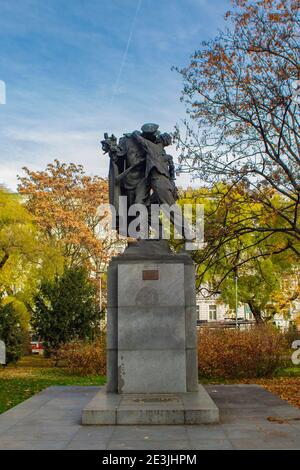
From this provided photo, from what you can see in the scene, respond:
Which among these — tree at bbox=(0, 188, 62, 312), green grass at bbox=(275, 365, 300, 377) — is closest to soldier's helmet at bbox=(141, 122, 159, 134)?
green grass at bbox=(275, 365, 300, 377)

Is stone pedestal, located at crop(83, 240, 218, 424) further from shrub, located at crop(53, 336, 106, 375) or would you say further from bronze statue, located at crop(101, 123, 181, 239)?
shrub, located at crop(53, 336, 106, 375)

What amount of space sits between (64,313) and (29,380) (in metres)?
6.53

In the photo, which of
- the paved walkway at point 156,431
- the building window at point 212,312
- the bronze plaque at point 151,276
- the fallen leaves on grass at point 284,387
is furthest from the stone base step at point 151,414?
the building window at point 212,312

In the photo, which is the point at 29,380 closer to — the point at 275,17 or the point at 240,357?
the point at 240,357

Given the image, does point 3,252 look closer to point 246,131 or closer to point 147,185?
point 246,131

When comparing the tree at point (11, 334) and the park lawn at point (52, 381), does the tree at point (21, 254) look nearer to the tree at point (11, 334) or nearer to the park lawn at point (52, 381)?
the tree at point (11, 334)

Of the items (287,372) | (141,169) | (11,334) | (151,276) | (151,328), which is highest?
(141,169)

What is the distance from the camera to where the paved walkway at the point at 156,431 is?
273 inches

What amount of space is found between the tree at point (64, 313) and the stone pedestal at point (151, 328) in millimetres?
15041

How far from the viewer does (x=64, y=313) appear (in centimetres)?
2492

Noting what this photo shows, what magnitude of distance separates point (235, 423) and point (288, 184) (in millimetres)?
9004

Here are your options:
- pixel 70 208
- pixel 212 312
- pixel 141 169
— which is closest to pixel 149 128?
pixel 141 169

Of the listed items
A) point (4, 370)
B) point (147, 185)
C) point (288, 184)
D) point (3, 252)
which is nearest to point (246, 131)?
point (288, 184)

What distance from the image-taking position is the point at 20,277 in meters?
Result: 30.3
